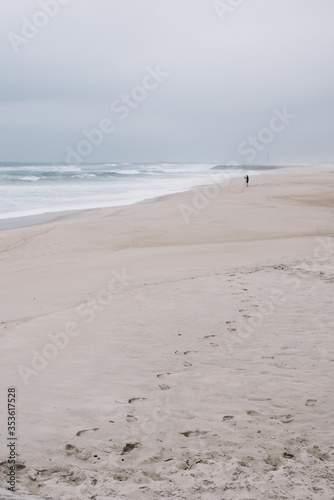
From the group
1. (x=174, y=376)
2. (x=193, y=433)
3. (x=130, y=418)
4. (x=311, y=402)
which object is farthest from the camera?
(x=174, y=376)

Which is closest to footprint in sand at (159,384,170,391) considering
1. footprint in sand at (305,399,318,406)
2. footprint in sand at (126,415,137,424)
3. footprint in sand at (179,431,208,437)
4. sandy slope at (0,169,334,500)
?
sandy slope at (0,169,334,500)

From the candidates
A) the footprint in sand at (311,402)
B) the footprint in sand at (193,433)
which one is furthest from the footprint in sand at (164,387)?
the footprint in sand at (311,402)

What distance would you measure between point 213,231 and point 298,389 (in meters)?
11.3

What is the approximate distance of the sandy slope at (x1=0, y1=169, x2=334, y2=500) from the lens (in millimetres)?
3232

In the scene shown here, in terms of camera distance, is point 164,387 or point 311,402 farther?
point 164,387

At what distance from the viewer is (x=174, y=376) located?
15.5ft

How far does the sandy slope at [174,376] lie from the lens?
3.23 meters

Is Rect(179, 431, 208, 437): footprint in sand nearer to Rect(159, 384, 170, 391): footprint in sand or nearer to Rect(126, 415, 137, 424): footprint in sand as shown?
Rect(126, 415, 137, 424): footprint in sand

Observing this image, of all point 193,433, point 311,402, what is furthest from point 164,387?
point 311,402

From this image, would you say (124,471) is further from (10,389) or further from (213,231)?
(213,231)

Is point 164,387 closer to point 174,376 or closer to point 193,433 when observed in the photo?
point 174,376

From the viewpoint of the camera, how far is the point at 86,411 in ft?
13.3

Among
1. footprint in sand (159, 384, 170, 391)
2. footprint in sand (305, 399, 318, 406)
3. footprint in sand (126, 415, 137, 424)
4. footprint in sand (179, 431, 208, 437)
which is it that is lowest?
A: footprint in sand (179, 431, 208, 437)

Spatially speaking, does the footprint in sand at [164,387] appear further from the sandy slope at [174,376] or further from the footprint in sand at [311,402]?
the footprint in sand at [311,402]
